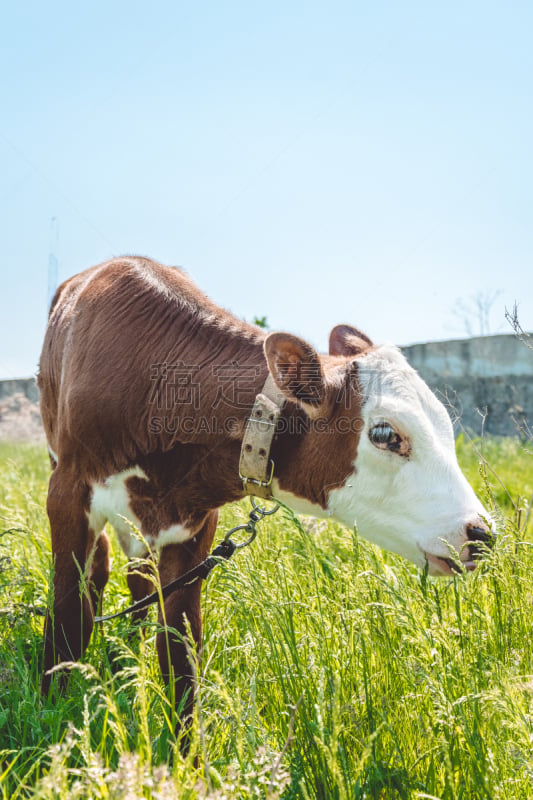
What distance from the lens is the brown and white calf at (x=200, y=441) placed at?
229 cm

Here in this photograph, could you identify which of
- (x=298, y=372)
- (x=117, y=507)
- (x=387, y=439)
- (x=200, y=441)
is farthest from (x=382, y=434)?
(x=117, y=507)

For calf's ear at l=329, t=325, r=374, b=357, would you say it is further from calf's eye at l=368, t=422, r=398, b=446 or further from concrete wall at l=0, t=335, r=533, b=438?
concrete wall at l=0, t=335, r=533, b=438

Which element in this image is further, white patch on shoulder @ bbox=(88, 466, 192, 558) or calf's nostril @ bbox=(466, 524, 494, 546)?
white patch on shoulder @ bbox=(88, 466, 192, 558)

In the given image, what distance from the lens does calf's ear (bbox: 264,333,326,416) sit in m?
2.34

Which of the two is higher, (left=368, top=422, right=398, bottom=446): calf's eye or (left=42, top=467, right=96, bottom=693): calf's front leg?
(left=368, top=422, right=398, bottom=446): calf's eye

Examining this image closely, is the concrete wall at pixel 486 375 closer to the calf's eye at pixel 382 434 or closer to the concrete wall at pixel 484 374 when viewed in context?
the concrete wall at pixel 484 374

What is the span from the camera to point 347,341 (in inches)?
115

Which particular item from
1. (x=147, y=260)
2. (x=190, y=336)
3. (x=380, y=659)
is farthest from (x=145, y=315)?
(x=380, y=659)

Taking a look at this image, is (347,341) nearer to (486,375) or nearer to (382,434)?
(382,434)

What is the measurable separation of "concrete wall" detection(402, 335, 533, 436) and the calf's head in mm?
6362

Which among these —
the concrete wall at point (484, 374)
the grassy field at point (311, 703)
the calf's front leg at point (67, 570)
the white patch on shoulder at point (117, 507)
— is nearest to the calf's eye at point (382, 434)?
the grassy field at point (311, 703)

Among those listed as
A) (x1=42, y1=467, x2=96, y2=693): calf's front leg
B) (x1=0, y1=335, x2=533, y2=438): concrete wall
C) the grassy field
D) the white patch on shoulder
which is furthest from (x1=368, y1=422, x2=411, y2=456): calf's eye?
(x1=0, y1=335, x2=533, y2=438): concrete wall

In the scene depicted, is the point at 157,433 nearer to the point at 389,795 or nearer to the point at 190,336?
the point at 190,336

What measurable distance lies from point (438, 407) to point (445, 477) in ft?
0.81
